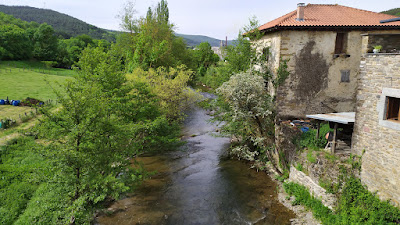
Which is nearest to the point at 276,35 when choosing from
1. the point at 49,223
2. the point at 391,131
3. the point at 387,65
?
the point at 387,65

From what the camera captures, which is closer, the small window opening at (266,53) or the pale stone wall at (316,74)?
the pale stone wall at (316,74)

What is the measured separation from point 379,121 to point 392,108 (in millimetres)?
640

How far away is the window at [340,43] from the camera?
1731 cm

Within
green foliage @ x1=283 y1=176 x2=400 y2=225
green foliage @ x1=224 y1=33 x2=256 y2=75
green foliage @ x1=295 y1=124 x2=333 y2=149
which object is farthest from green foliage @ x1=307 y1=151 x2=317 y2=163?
green foliage @ x1=224 y1=33 x2=256 y2=75

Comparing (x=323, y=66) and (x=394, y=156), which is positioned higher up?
(x=323, y=66)

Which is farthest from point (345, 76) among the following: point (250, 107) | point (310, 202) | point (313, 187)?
point (310, 202)

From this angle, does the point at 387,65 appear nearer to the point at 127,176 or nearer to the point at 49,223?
the point at 127,176

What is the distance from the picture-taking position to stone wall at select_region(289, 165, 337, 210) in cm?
1187

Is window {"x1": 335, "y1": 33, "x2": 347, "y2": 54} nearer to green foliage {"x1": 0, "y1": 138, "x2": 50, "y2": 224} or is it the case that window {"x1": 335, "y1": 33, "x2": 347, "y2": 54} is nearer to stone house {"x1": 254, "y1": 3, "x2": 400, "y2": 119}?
stone house {"x1": 254, "y1": 3, "x2": 400, "y2": 119}

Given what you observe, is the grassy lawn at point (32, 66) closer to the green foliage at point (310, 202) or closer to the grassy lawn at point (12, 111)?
the grassy lawn at point (12, 111)

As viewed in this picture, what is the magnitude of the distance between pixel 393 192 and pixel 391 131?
7.19 feet

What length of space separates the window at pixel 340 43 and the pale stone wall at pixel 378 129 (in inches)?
279

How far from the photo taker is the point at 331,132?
1363 centimetres

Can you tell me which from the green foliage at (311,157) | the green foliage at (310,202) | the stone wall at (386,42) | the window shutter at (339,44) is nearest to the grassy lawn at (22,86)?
the green foliage at (310,202)
